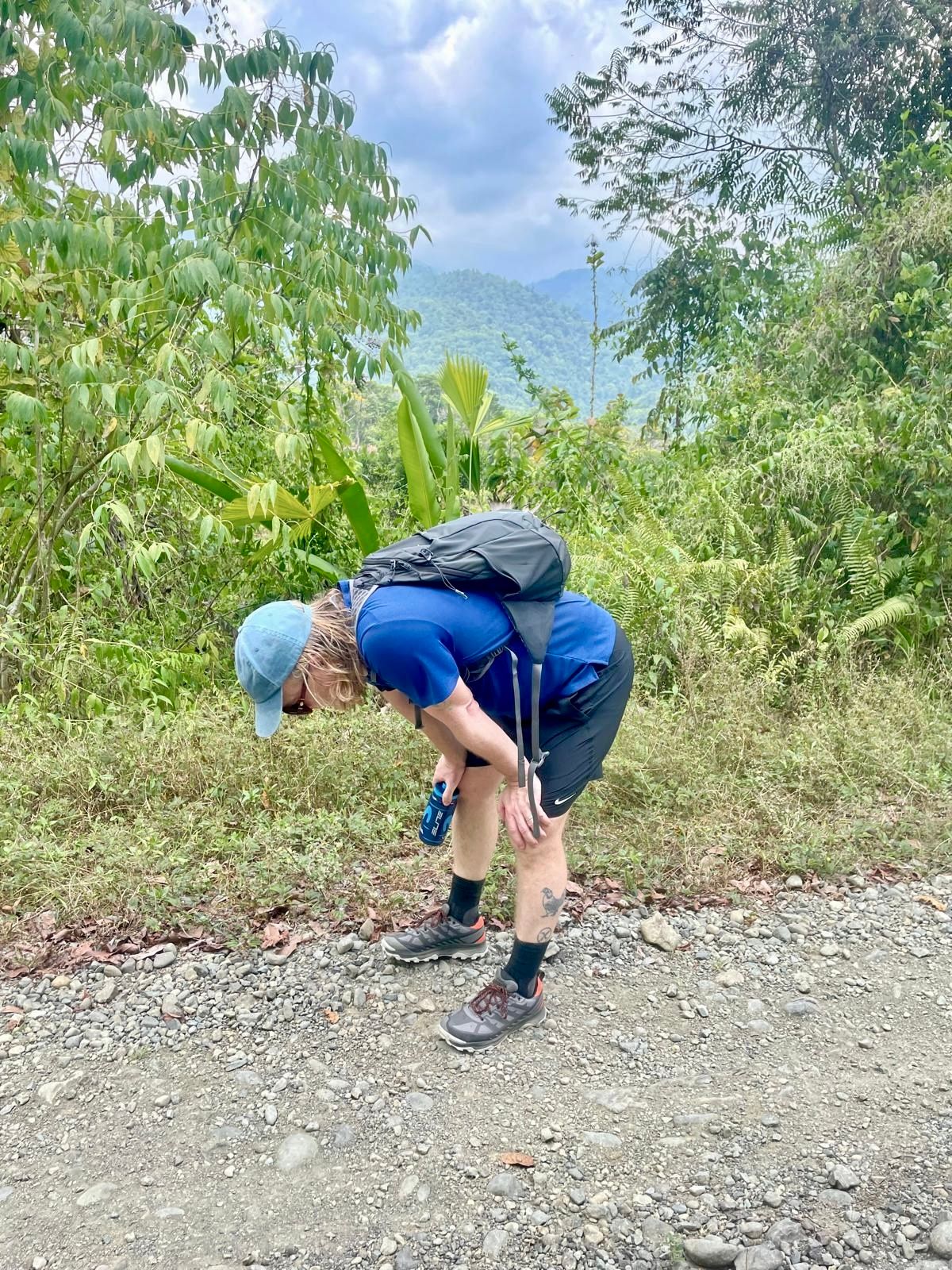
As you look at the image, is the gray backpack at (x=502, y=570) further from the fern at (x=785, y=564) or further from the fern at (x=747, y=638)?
the fern at (x=785, y=564)

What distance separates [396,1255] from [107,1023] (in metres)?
1.16

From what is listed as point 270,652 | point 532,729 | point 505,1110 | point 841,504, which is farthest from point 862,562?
point 270,652

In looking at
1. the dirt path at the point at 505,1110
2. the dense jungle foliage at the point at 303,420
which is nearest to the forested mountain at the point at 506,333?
the dense jungle foliage at the point at 303,420

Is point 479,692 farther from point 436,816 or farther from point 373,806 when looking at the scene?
point 373,806

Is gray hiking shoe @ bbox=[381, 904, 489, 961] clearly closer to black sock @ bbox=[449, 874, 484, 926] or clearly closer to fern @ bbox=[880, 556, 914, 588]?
black sock @ bbox=[449, 874, 484, 926]

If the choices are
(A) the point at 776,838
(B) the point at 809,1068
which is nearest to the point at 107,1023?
(B) the point at 809,1068

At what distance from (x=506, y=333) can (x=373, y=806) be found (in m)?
4.40

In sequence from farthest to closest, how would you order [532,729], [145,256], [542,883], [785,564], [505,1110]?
[785,564] → [145,256] → [542,883] → [505,1110] → [532,729]

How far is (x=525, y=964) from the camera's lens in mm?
2418

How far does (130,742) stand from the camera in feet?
12.1

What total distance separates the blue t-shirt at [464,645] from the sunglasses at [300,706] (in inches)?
7.4

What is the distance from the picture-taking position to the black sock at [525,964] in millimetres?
2406

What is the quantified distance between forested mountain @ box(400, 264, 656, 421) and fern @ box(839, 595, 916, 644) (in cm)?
248

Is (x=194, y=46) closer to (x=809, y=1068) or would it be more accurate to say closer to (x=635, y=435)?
(x=809, y=1068)
